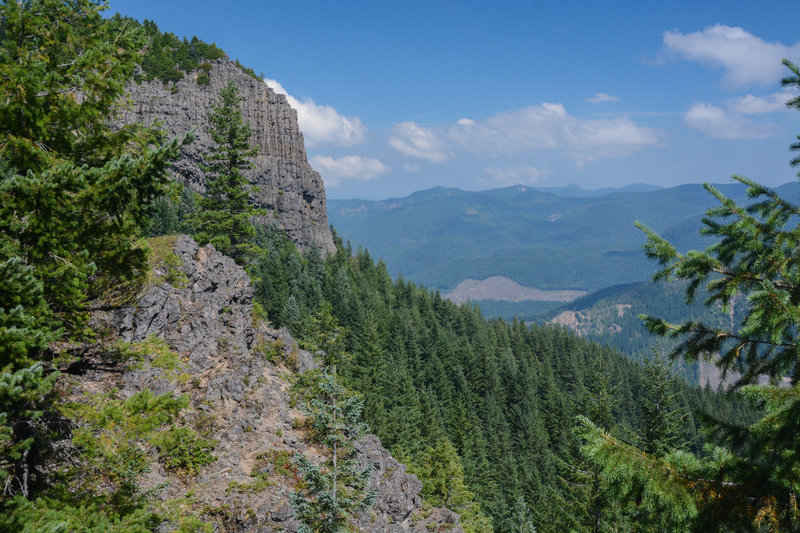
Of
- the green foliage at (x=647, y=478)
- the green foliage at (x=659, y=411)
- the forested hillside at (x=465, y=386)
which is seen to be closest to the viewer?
the green foliage at (x=647, y=478)

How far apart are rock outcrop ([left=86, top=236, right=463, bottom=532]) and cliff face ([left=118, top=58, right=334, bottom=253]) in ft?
216

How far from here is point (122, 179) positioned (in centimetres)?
743

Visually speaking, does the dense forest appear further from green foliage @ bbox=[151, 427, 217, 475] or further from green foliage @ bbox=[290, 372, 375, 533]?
green foliage @ bbox=[290, 372, 375, 533]

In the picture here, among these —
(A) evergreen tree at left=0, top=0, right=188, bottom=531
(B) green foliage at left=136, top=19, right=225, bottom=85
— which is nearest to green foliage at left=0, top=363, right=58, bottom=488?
(A) evergreen tree at left=0, top=0, right=188, bottom=531

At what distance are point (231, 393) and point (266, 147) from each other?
83240 mm

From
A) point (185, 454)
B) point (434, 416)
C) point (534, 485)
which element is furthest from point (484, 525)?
point (185, 454)

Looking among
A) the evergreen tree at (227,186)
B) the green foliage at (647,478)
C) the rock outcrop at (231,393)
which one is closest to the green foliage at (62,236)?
the green foliage at (647,478)

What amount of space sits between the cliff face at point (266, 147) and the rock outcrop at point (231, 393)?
2592 inches

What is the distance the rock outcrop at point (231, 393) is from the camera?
17.0 metres

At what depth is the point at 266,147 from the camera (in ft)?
316

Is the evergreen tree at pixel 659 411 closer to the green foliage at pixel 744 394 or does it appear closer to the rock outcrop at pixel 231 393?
the rock outcrop at pixel 231 393

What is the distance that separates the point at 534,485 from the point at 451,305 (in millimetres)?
53526

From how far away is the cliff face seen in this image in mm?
85625

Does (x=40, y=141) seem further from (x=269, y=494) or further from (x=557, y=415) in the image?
(x=557, y=415)
